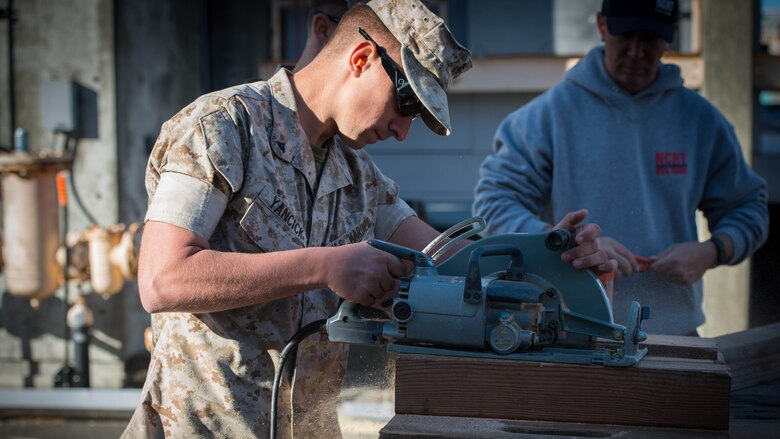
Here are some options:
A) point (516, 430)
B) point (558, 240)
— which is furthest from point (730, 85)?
point (516, 430)

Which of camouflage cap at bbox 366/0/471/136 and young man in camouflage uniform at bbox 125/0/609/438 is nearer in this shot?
young man in camouflage uniform at bbox 125/0/609/438

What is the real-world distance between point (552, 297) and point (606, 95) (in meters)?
1.45

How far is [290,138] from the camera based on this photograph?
2068 mm

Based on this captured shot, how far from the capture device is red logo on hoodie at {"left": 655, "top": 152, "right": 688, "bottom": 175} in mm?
3064

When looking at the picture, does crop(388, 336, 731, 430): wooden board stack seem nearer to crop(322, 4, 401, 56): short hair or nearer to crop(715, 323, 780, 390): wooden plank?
crop(715, 323, 780, 390): wooden plank

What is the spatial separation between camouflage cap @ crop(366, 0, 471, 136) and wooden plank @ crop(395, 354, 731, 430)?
0.57 meters

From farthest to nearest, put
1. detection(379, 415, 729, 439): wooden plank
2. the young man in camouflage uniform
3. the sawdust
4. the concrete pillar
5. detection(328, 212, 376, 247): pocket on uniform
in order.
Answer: the concrete pillar
the sawdust
detection(328, 212, 376, 247): pocket on uniform
the young man in camouflage uniform
detection(379, 415, 729, 439): wooden plank

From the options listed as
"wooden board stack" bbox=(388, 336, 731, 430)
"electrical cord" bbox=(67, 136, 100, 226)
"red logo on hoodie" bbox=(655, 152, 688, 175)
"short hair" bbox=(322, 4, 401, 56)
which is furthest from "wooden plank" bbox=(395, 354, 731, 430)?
"electrical cord" bbox=(67, 136, 100, 226)

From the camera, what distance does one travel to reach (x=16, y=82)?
19.8 feet

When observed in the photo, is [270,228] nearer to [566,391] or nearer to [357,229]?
[357,229]

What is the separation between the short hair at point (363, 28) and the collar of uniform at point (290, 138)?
0.45ft

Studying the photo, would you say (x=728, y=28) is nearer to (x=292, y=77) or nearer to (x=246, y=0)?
(x=246, y=0)

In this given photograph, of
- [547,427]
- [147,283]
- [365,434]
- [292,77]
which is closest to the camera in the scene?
[547,427]

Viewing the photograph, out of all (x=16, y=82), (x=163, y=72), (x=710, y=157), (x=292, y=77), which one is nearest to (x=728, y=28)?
(x=710, y=157)
